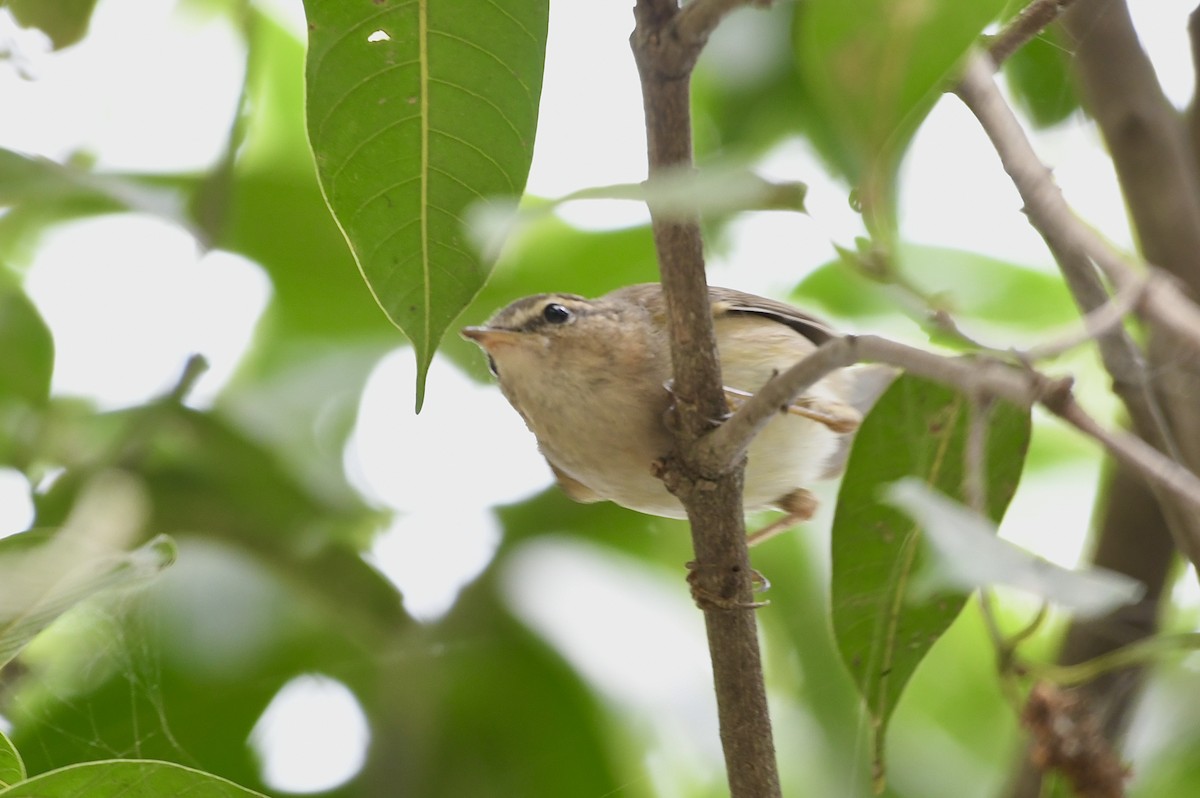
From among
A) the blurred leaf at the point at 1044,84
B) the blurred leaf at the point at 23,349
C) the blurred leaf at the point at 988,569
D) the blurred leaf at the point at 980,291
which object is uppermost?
the blurred leaf at the point at 1044,84

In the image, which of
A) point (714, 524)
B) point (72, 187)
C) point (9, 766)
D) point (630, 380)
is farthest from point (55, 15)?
point (714, 524)

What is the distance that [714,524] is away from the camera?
1.78m

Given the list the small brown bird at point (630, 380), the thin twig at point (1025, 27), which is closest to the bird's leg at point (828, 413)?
the small brown bird at point (630, 380)

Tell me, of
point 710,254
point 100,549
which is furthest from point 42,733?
point 710,254

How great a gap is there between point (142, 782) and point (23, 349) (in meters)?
1.39

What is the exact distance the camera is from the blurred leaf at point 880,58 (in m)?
1.12

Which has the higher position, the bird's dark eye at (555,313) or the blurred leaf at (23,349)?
the bird's dark eye at (555,313)

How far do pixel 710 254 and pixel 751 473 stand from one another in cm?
53

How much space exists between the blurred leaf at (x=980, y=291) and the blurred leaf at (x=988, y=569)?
57.6 inches

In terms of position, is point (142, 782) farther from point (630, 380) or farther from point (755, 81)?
point (755, 81)

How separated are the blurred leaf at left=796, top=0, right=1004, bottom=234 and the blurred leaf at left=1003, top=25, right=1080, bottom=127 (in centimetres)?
120

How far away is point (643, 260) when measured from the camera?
3.11m

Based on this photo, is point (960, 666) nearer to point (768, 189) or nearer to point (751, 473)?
point (751, 473)

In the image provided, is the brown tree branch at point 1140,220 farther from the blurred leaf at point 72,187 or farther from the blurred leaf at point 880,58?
the blurred leaf at point 72,187
